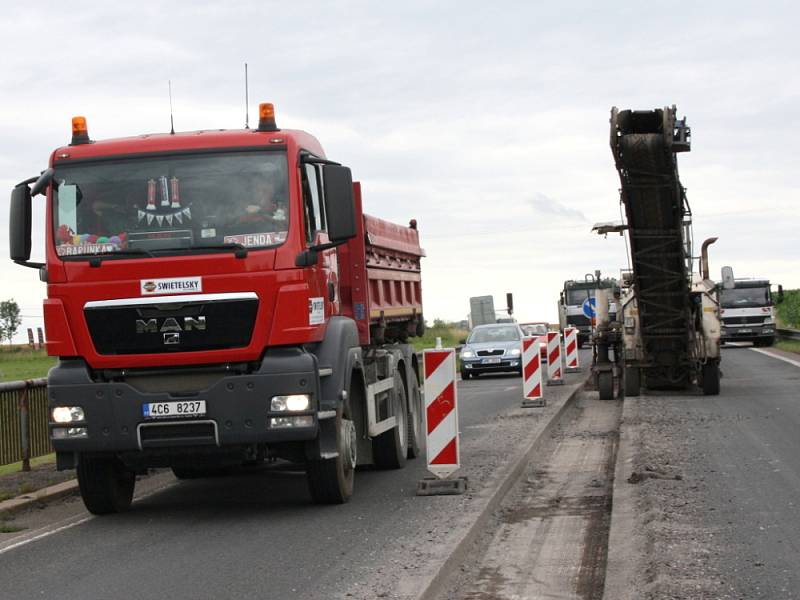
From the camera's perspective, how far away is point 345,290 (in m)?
11.9

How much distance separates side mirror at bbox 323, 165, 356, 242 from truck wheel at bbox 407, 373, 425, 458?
471cm

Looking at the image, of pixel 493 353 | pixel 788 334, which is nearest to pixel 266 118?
pixel 493 353

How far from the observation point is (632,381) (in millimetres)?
23297

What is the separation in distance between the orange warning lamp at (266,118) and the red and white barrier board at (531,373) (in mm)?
10943

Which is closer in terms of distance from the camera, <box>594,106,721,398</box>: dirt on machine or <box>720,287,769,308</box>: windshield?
<box>594,106,721,398</box>: dirt on machine

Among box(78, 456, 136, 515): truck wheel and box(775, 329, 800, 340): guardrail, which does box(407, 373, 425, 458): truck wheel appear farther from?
box(775, 329, 800, 340): guardrail

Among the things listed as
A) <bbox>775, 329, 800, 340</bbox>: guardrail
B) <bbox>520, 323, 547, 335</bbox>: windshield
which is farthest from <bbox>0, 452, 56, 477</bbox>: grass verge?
<bbox>775, 329, 800, 340</bbox>: guardrail

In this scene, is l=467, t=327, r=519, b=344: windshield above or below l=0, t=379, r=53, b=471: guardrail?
above

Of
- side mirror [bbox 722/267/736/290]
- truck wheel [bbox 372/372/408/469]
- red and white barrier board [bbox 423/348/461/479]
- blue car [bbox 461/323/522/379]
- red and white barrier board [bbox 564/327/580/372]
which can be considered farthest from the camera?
blue car [bbox 461/323/522/379]

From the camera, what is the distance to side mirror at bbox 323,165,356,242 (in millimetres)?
10102

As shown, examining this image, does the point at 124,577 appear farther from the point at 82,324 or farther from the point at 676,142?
the point at 676,142

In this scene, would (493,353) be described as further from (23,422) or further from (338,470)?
(338,470)

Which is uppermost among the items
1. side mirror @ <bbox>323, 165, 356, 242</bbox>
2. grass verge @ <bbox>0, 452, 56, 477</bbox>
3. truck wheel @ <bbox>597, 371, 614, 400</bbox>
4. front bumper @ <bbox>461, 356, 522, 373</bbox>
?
side mirror @ <bbox>323, 165, 356, 242</bbox>

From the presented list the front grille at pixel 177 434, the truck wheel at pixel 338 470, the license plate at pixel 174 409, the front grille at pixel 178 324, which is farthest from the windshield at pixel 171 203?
the truck wheel at pixel 338 470
